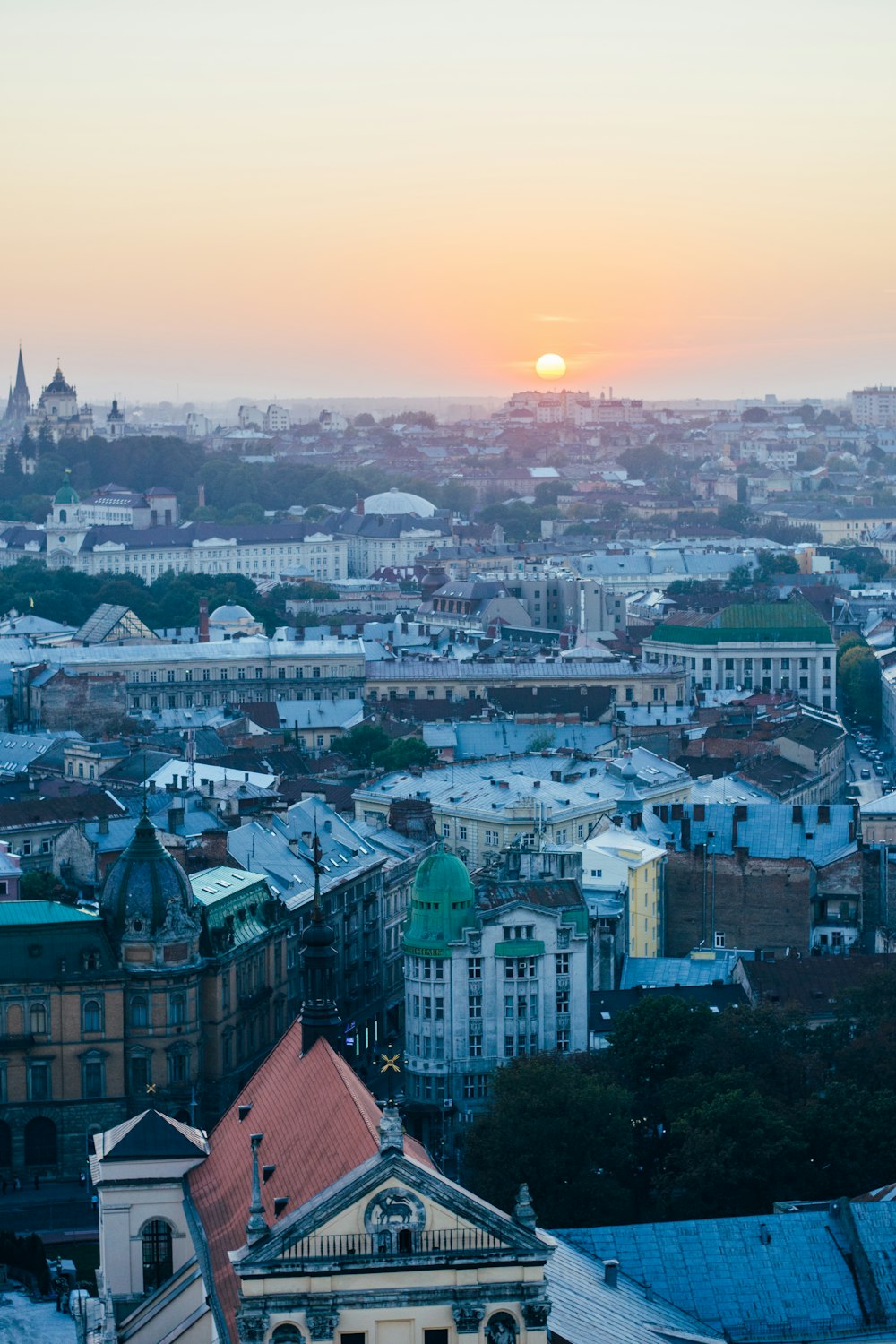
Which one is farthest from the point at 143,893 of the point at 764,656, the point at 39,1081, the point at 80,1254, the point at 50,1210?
the point at 764,656

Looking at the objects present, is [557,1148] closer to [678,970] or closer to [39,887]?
[678,970]

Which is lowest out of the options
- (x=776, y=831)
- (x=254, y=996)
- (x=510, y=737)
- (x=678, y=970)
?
(x=678, y=970)

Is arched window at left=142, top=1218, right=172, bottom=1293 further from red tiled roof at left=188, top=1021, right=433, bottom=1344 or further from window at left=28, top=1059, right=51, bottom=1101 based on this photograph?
window at left=28, top=1059, right=51, bottom=1101

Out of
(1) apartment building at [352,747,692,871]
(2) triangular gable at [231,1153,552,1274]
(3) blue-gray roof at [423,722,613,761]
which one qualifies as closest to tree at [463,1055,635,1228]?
(2) triangular gable at [231,1153,552,1274]

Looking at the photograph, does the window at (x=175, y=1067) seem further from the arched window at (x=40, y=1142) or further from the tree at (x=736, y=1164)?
the tree at (x=736, y=1164)

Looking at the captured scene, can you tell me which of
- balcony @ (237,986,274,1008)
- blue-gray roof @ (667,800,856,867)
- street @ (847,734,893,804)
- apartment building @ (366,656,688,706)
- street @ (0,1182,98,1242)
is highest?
blue-gray roof @ (667,800,856,867)

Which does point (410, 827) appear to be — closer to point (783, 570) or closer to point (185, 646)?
point (185, 646)

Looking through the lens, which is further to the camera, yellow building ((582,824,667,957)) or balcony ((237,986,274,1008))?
yellow building ((582,824,667,957))

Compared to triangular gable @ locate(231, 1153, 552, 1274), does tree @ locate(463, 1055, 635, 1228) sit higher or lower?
lower
